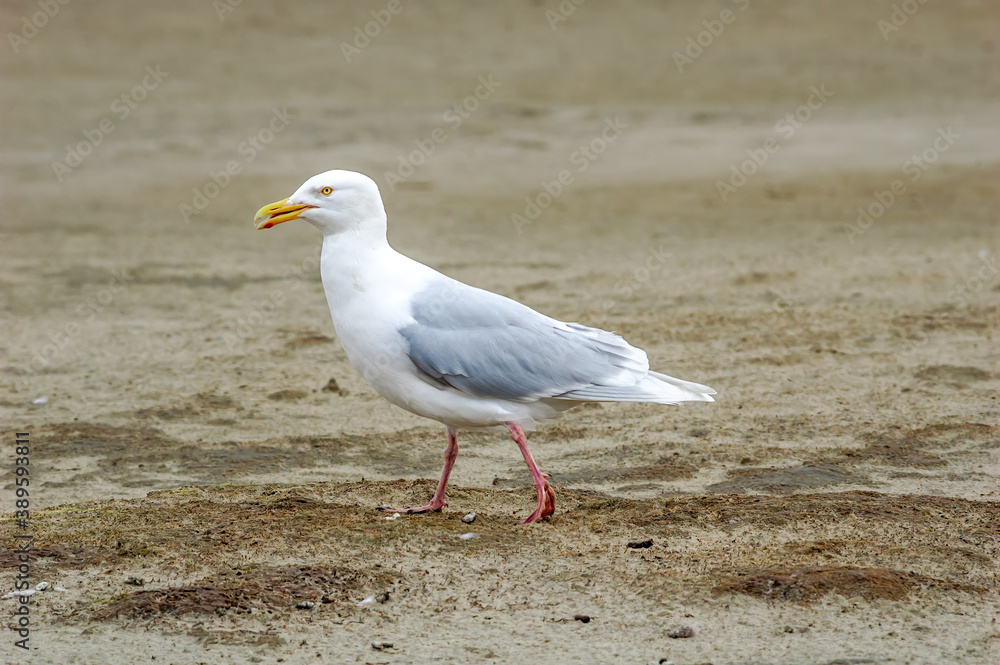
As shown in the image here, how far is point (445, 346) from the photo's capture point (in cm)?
506

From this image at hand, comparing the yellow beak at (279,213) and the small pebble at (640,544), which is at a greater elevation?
the yellow beak at (279,213)

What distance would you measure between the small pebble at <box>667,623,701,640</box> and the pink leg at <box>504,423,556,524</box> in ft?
3.37

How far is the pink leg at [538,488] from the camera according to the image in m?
5.14

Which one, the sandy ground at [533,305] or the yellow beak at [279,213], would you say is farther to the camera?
the yellow beak at [279,213]

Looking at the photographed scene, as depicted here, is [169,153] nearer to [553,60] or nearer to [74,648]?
[553,60]

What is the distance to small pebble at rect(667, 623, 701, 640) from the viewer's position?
13.9 feet

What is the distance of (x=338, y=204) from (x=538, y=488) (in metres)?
1.48

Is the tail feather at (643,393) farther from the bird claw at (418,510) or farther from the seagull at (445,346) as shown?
the bird claw at (418,510)

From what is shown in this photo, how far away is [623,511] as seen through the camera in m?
5.29

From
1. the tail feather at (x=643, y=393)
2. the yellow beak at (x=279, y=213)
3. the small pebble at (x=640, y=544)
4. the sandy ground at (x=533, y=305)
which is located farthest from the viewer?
the yellow beak at (x=279, y=213)

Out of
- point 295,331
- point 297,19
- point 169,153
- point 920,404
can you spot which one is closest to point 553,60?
point 297,19

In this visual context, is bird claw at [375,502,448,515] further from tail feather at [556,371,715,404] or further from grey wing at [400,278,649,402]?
tail feather at [556,371,715,404]

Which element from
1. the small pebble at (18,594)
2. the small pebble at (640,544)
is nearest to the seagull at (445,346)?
the small pebble at (640,544)

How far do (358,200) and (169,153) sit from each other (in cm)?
989
